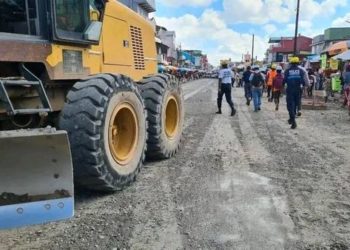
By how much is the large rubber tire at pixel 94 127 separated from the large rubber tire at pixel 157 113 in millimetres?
1479

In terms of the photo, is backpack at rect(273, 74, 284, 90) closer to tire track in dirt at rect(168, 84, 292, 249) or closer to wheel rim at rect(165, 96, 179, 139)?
wheel rim at rect(165, 96, 179, 139)

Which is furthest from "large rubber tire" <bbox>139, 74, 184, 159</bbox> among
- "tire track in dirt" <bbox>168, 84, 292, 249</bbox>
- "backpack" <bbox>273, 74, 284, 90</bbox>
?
"backpack" <bbox>273, 74, 284, 90</bbox>

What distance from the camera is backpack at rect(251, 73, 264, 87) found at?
16.6m

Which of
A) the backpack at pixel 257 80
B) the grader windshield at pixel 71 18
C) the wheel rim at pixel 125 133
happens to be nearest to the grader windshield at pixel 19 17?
the grader windshield at pixel 71 18

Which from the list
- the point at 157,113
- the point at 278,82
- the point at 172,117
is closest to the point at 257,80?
the point at 278,82

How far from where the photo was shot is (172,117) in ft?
26.5

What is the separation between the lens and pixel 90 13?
5.32 m

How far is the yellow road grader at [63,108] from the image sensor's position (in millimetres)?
3596

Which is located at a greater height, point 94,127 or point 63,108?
point 63,108

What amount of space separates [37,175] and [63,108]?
1039mm

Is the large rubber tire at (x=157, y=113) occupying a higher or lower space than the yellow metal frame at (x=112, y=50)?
lower

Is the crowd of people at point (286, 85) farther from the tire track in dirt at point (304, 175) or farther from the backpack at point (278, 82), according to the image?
the tire track in dirt at point (304, 175)

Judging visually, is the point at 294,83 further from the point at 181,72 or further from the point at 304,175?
the point at 181,72

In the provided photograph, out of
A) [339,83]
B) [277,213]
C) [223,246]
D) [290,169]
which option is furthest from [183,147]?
[339,83]
